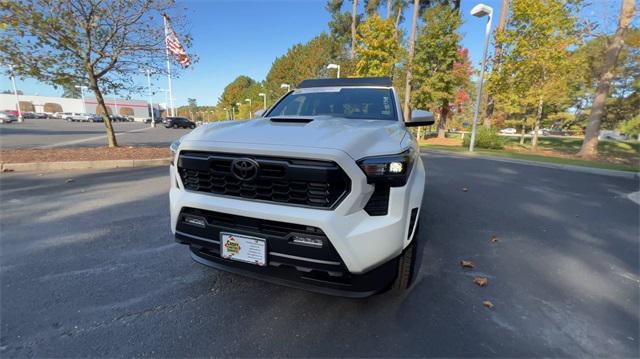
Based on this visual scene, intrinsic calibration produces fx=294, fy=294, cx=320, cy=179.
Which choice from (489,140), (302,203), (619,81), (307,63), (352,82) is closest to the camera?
(302,203)

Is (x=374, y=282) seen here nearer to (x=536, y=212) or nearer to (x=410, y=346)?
(x=410, y=346)

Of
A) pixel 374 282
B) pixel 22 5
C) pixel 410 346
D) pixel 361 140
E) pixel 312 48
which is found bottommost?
pixel 410 346

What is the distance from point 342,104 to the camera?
344 centimetres

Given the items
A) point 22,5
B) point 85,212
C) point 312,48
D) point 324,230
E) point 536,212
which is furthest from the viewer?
point 312,48

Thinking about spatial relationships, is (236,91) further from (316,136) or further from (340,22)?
(316,136)

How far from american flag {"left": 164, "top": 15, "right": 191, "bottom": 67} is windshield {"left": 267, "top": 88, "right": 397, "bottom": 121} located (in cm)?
779

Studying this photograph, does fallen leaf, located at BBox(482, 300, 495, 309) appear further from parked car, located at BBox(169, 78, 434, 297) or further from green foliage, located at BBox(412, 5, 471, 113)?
green foliage, located at BBox(412, 5, 471, 113)

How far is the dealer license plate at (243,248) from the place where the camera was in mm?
1842

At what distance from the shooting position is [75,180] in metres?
6.21

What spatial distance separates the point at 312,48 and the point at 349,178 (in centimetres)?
4130

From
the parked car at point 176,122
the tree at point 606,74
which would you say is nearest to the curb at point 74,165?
the tree at point 606,74

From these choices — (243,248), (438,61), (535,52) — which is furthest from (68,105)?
(243,248)

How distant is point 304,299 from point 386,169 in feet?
4.20

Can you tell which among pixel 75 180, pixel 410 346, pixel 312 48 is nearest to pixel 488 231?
pixel 410 346
